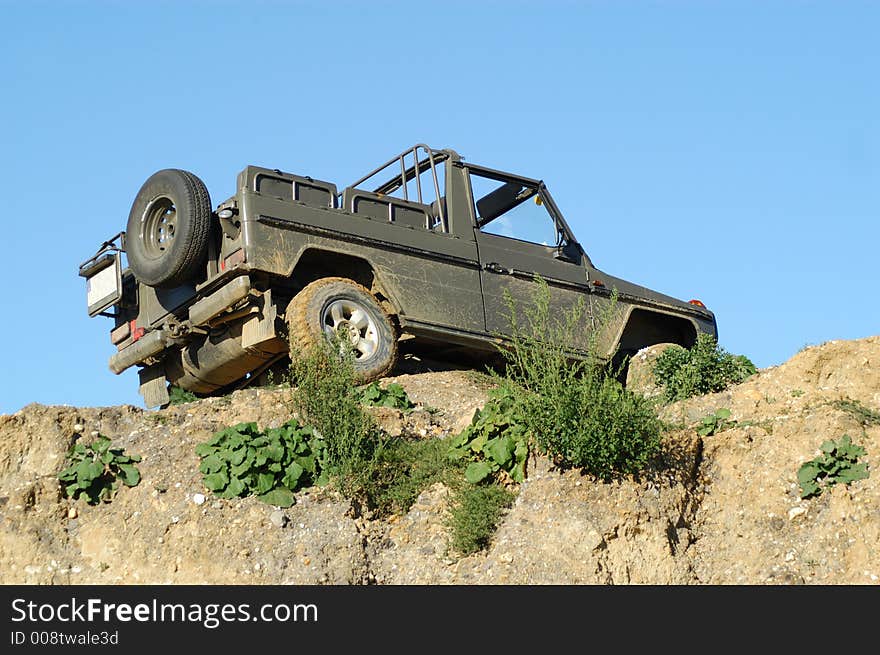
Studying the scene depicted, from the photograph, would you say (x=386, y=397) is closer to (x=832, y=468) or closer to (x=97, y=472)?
(x=97, y=472)

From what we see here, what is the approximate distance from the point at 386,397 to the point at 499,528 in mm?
2440

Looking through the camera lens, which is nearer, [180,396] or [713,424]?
[713,424]

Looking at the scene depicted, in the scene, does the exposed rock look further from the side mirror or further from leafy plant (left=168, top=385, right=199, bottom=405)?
leafy plant (left=168, top=385, right=199, bottom=405)

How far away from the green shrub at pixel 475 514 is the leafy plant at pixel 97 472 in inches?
81.8

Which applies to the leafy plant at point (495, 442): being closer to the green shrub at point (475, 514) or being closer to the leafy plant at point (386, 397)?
the green shrub at point (475, 514)

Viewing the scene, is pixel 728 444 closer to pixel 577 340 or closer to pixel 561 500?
pixel 561 500

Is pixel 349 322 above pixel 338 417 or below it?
above

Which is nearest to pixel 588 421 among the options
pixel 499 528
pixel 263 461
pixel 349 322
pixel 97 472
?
pixel 499 528

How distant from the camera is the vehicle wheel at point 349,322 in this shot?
1084 centimetres

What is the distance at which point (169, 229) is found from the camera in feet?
37.6

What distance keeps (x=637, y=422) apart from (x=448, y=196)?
14.9 feet

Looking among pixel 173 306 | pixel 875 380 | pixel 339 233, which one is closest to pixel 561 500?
pixel 875 380

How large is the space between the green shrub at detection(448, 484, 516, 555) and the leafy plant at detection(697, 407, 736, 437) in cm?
173

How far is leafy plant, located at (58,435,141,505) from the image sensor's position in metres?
8.77
